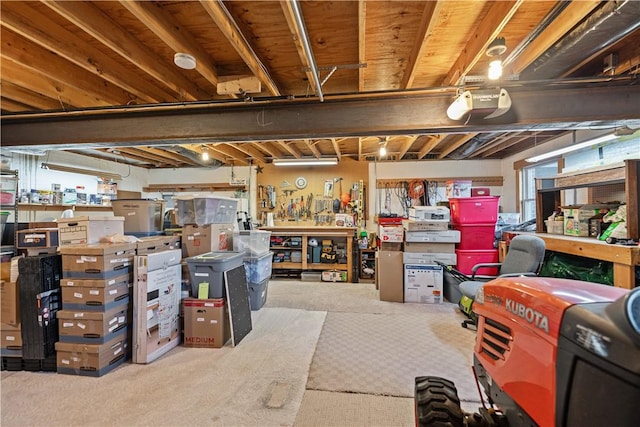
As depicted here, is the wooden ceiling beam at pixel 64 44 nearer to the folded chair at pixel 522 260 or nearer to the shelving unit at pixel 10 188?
the shelving unit at pixel 10 188

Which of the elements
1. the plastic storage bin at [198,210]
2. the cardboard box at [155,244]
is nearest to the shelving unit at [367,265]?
the plastic storage bin at [198,210]

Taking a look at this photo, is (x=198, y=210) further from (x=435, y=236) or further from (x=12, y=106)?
(x=435, y=236)

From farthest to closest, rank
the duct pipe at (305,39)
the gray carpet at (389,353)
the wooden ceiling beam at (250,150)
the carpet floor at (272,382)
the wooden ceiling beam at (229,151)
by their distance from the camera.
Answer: the wooden ceiling beam at (250,150) → the wooden ceiling beam at (229,151) → the gray carpet at (389,353) → the carpet floor at (272,382) → the duct pipe at (305,39)

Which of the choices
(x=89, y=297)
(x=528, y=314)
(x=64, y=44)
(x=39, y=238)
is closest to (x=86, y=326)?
(x=89, y=297)

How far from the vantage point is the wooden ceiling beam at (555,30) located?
1530 millimetres

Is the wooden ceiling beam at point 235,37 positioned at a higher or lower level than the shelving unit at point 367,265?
higher

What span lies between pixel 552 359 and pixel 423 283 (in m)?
3.47

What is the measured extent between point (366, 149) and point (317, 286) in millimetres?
2860

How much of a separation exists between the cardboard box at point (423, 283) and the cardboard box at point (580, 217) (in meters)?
1.65

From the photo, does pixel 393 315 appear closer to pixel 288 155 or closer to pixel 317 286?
pixel 317 286

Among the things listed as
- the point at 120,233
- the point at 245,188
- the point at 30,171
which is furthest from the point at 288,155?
the point at 30,171

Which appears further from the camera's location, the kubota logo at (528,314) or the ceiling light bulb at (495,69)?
the ceiling light bulb at (495,69)

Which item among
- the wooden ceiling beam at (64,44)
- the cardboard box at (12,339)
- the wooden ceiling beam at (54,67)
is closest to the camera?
the wooden ceiling beam at (64,44)

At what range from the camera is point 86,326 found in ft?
7.50
